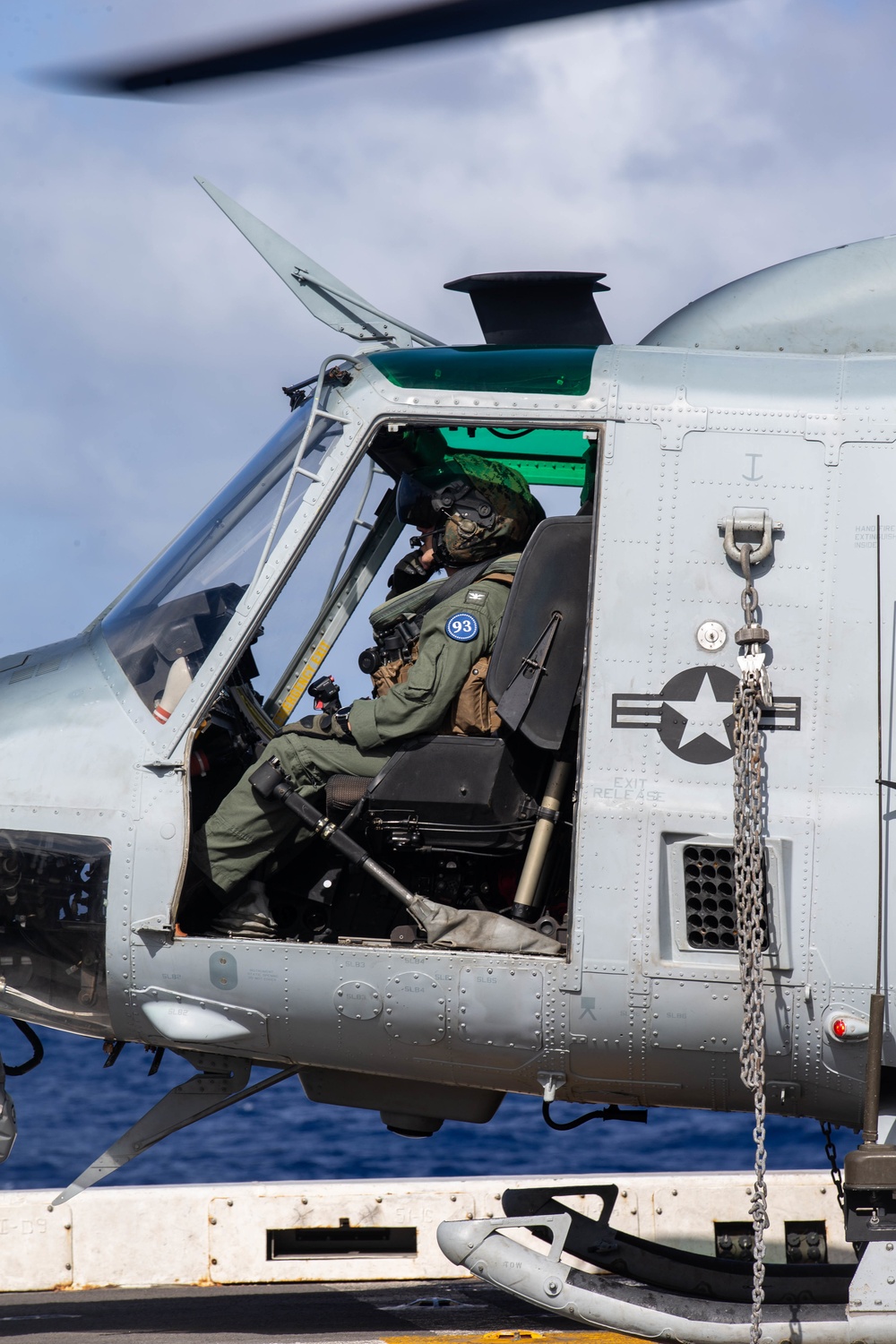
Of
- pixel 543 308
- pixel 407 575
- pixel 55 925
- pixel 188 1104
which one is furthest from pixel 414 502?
pixel 188 1104

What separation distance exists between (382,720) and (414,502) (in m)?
1.25

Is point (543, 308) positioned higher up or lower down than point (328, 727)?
higher up

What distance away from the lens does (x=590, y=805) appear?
4.55 metres

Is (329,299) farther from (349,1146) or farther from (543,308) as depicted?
(349,1146)

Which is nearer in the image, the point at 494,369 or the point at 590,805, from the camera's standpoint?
the point at 590,805

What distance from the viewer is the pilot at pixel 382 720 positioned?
4.92 metres

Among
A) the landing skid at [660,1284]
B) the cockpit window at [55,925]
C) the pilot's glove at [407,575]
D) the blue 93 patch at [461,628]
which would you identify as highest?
the pilot's glove at [407,575]

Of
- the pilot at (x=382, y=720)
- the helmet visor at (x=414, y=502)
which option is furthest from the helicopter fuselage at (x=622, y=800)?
the helmet visor at (x=414, y=502)

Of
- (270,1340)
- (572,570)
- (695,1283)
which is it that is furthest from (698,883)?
(270,1340)

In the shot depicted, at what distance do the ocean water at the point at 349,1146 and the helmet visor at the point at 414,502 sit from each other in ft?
69.5

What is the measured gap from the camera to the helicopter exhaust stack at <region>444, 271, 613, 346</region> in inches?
214

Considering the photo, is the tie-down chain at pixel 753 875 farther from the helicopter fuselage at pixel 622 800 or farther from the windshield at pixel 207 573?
the windshield at pixel 207 573

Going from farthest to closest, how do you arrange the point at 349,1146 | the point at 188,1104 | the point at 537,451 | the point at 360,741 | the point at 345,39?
1. the point at 349,1146
2. the point at 537,451
3. the point at 188,1104
4. the point at 360,741
5. the point at 345,39

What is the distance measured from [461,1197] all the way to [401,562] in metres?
3.08
